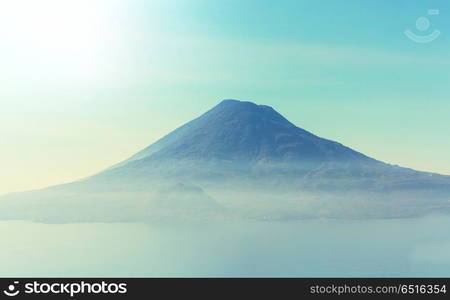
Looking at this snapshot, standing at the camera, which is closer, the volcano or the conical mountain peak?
the volcano

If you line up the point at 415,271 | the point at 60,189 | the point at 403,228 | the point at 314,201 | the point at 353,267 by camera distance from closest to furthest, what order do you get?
1. the point at 415,271
2. the point at 353,267
3. the point at 403,228
4. the point at 60,189
5. the point at 314,201

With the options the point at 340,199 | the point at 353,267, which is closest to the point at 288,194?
the point at 340,199

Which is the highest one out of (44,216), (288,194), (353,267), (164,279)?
(288,194)

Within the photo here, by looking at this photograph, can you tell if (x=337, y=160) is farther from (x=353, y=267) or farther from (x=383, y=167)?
(x=353, y=267)

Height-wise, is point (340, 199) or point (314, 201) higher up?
point (340, 199)

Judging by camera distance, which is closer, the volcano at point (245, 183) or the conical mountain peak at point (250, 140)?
the volcano at point (245, 183)

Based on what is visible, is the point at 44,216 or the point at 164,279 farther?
the point at 44,216

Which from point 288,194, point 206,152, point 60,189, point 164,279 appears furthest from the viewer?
point 206,152
